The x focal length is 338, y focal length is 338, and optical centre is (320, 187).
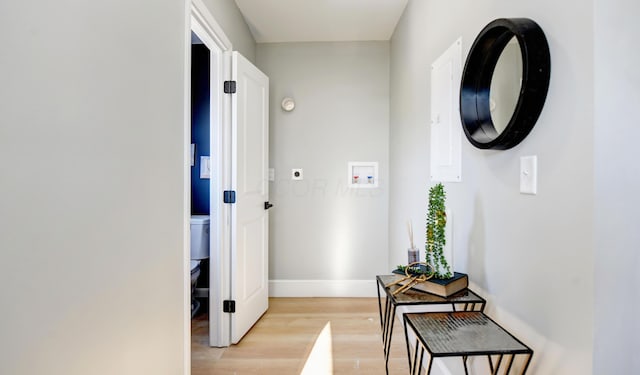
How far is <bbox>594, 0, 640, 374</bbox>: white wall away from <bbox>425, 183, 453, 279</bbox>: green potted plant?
582mm

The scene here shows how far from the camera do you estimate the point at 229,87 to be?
233 centimetres

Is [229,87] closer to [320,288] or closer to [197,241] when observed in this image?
[197,241]

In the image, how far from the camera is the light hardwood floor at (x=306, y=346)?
6.73ft

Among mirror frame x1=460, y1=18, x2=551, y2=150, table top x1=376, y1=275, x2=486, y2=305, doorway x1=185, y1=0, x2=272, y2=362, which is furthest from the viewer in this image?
doorway x1=185, y1=0, x2=272, y2=362

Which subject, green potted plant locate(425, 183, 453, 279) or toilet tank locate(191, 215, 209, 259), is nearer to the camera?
green potted plant locate(425, 183, 453, 279)

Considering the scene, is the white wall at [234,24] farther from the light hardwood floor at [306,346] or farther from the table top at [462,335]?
the light hardwood floor at [306,346]

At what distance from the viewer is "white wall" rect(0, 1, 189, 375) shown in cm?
74

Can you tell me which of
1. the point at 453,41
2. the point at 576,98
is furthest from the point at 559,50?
the point at 453,41

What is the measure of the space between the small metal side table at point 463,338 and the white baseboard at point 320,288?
6.90 ft

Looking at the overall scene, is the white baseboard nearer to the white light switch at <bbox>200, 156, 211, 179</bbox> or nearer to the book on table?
the white light switch at <bbox>200, 156, 211, 179</bbox>

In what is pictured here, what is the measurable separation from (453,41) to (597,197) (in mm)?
1122

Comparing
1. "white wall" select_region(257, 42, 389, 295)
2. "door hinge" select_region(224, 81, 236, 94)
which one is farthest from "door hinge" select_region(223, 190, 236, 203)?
"white wall" select_region(257, 42, 389, 295)

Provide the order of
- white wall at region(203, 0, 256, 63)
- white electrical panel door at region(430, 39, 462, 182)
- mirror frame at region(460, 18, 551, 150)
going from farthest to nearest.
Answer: white wall at region(203, 0, 256, 63) < white electrical panel door at region(430, 39, 462, 182) < mirror frame at region(460, 18, 551, 150)

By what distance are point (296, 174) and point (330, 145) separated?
1.43 feet
